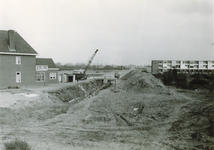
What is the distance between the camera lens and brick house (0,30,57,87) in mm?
25484

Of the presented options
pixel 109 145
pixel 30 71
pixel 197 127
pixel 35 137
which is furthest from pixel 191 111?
pixel 30 71

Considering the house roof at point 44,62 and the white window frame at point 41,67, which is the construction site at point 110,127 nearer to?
the white window frame at point 41,67

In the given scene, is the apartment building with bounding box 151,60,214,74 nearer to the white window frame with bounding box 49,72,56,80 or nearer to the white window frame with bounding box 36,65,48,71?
the white window frame with bounding box 49,72,56,80

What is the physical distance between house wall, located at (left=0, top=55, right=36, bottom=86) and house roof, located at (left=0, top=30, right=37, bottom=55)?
866 millimetres

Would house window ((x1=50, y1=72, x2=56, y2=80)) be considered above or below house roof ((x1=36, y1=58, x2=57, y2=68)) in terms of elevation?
below

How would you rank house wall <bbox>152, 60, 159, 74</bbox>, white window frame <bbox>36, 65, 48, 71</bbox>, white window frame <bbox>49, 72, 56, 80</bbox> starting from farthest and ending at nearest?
house wall <bbox>152, 60, 159, 74</bbox> → white window frame <bbox>49, 72, 56, 80</bbox> → white window frame <bbox>36, 65, 48, 71</bbox>

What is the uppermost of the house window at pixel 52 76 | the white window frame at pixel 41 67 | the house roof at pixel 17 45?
the house roof at pixel 17 45

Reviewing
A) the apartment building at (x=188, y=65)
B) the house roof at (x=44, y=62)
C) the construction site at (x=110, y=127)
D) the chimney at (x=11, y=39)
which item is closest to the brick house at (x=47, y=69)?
the house roof at (x=44, y=62)

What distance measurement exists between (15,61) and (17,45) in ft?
9.76

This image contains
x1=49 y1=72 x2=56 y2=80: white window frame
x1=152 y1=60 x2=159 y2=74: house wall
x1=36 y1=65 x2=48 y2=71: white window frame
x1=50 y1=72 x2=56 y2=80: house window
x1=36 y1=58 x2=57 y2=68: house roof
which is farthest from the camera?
x1=152 y1=60 x2=159 y2=74: house wall

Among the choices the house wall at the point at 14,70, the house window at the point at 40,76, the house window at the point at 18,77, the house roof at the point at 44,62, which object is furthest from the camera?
the house roof at the point at 44,62

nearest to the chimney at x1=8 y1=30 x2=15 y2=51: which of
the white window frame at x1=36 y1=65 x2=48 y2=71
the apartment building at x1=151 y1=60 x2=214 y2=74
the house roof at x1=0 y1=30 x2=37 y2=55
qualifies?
the house roof at x1=0 y1=30 x2=37 y2=55

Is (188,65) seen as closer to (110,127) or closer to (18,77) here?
(18,77)

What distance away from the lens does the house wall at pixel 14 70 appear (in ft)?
83.1
